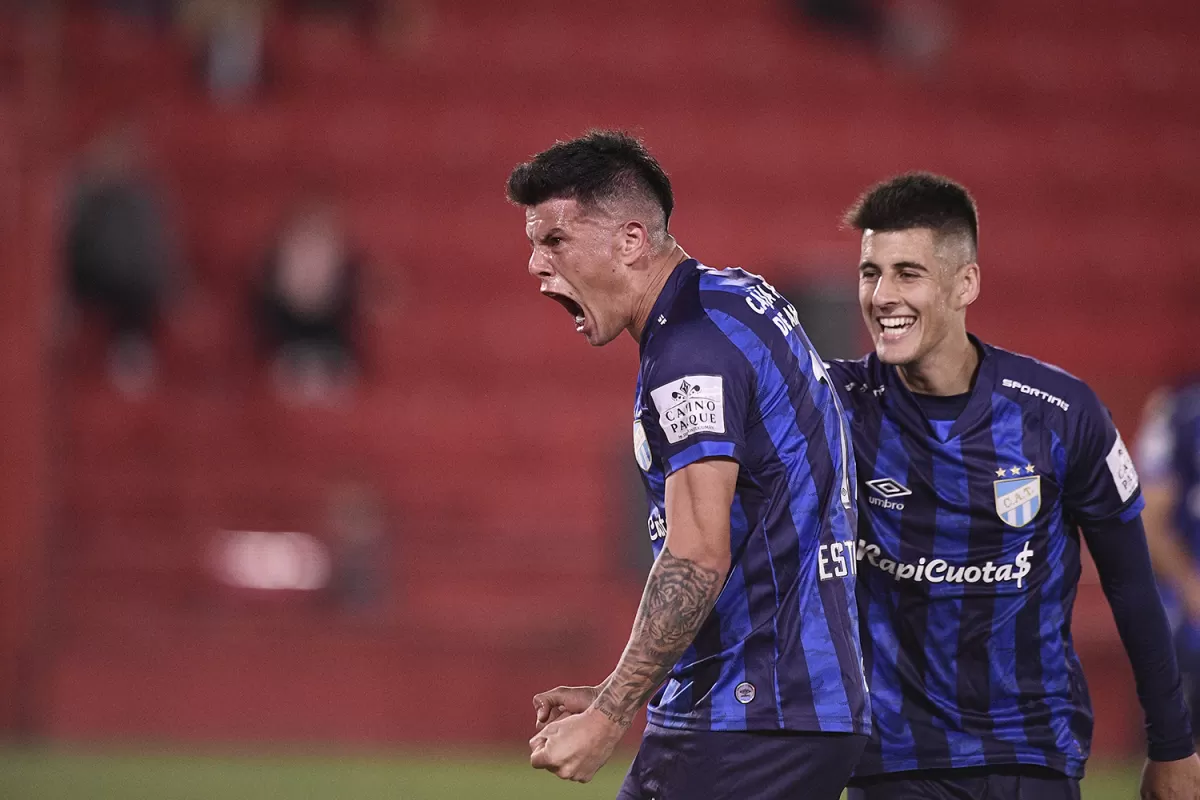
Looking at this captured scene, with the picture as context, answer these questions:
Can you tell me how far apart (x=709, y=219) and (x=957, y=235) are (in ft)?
31.1

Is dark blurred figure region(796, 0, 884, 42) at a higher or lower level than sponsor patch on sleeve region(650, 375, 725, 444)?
higher

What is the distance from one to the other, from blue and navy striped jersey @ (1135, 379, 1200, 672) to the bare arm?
277cm

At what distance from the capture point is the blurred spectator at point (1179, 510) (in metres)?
5.18

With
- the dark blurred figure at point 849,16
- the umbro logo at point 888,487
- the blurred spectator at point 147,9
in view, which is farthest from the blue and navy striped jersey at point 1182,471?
the blurred spectator at point 147,9

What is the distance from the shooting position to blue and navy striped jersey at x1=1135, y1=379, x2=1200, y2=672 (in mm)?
5207

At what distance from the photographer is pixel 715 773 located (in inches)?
125

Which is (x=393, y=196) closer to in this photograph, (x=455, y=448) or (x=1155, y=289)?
(x=455, y=448)

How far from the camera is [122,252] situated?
11758 mm

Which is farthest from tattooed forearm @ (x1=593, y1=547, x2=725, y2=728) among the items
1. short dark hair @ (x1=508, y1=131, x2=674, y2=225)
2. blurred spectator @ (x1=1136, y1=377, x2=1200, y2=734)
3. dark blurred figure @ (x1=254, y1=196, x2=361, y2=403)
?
dark blurred figure @ (x1=254, y1=196, x2=361, y2=403)

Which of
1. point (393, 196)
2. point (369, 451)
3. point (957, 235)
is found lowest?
point (369, 451)

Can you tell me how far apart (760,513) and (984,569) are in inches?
38.0

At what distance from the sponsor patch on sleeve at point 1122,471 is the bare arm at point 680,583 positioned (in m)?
1.32

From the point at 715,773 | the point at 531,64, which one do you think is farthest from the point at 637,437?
the point at 531,64

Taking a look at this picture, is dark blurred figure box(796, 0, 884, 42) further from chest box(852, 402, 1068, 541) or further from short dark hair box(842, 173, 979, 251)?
chest box(852, 402, 1068, 541)
